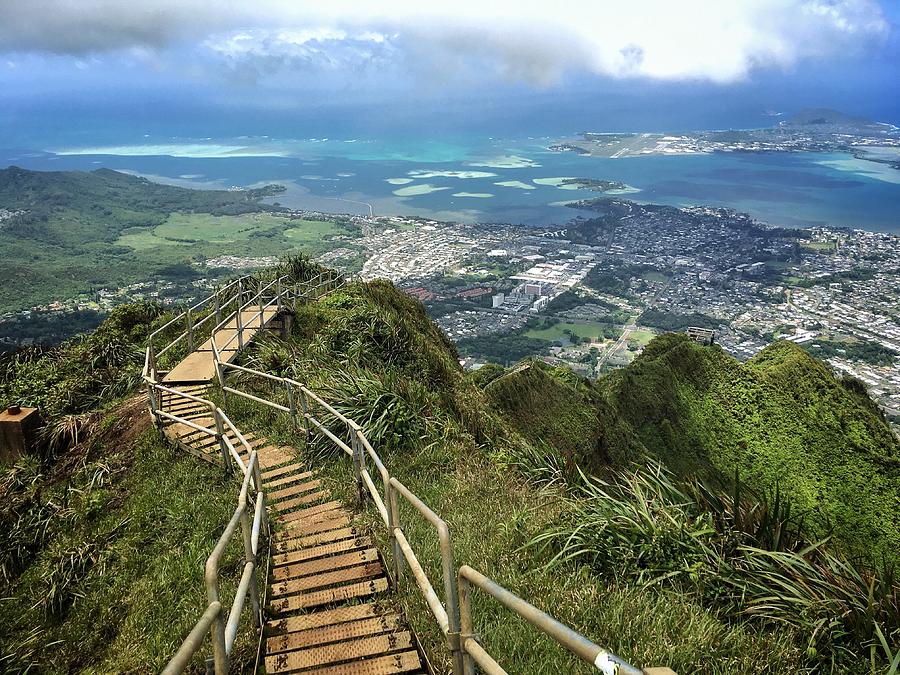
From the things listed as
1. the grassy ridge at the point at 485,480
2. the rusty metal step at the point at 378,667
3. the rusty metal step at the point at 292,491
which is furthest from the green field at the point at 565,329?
the rusty metal step at the point at 378,667

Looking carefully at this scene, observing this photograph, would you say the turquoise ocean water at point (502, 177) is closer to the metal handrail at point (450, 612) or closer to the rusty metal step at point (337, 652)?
the metal handrail at point (450, 612)

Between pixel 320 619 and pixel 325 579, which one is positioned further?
pixel 325 579

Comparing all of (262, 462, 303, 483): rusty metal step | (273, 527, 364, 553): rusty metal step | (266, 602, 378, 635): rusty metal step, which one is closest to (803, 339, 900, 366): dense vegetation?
(262, 462, 303, 483): rusty metal step

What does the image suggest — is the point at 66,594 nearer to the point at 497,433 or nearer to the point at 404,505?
the point at 404,505

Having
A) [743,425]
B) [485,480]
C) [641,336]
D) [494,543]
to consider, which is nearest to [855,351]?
[641,336]

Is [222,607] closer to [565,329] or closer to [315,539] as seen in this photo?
[315,539]

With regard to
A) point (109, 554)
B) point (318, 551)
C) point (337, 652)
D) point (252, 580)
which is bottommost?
point (109, 554)

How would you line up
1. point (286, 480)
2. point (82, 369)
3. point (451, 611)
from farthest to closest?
point (82, 369)
point (286, 480)
point (451, 611)
